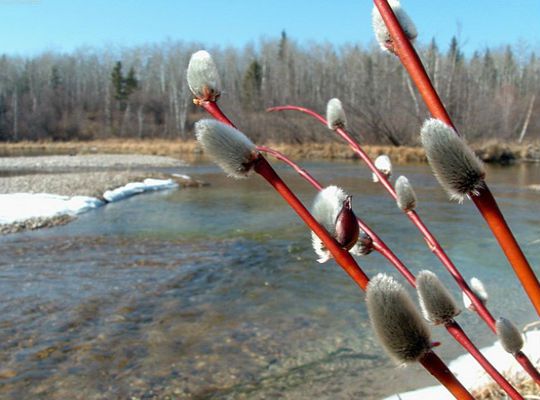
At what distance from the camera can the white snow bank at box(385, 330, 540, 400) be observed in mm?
2926

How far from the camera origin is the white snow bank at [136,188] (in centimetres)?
1305

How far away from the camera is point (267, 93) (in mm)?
52688

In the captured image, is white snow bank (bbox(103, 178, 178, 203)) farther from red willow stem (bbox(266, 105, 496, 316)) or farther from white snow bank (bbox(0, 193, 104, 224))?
red willow stem (bbox(266, 105, 496, 316))

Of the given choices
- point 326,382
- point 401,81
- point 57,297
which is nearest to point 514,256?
point 326,382

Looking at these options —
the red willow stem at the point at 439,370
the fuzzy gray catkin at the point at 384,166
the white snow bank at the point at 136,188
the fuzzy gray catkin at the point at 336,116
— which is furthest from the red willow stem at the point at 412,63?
the white snow bank at the point at 136,188

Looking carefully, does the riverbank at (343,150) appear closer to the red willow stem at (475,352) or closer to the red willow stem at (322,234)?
the red willow stem at (475,352)

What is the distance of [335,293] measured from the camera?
5.54 meters

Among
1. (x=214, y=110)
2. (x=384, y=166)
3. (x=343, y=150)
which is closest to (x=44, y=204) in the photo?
(x=384, y=166)

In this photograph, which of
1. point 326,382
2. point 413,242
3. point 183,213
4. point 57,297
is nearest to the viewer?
point 326,382

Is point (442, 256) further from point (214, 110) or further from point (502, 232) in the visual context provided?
point (214, 110)

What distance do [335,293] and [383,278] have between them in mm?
5136

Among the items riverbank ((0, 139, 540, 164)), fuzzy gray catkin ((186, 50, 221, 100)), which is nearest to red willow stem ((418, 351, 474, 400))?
fuzzy gray catkin ((186, 50, 221, 100))

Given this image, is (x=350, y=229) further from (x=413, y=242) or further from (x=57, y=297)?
(x=413, y=242)

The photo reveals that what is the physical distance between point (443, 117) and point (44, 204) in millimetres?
11636
